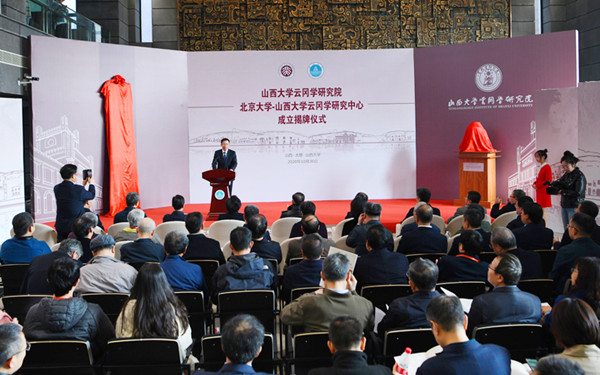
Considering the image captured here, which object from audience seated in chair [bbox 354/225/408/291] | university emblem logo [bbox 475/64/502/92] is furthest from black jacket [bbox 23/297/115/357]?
university emblem logo [bbox 475/64/502/92]

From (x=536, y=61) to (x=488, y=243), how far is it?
239 inches

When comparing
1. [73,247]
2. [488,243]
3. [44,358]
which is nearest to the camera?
[44,358]

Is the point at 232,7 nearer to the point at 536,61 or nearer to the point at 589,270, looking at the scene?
the point at 536,61

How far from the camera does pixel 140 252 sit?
4359 millimetres

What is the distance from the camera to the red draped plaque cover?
9.73m

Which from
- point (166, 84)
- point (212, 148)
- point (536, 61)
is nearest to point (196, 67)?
point (166, 84)

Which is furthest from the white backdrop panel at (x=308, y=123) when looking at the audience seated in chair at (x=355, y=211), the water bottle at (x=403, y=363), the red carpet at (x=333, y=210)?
the water bottle at (x=403, y=363)

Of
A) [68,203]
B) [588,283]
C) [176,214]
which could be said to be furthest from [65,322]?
[68,203]

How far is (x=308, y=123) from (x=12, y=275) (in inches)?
298

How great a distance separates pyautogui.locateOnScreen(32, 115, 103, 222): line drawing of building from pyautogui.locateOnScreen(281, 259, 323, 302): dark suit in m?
6.54

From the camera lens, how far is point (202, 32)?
39.9ft

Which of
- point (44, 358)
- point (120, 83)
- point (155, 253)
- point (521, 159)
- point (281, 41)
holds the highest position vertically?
point (281, 41)

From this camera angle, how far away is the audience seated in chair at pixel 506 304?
2.85m

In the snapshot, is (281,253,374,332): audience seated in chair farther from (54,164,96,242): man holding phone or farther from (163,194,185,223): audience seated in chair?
(54,164,96,242): man holding phone
